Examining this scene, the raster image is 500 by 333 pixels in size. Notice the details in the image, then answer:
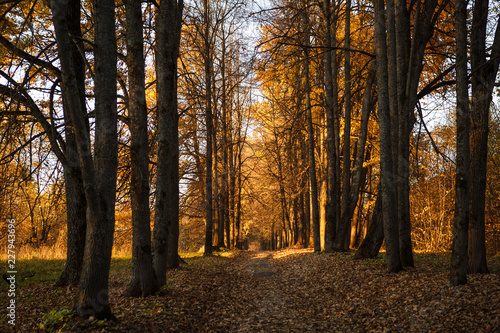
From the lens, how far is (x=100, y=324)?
4652mm

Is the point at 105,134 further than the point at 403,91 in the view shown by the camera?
No

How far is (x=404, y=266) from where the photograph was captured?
28.6ft

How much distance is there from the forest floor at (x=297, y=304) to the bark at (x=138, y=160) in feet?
1.56

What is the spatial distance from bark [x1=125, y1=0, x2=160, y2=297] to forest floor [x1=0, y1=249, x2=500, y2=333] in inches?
18.7

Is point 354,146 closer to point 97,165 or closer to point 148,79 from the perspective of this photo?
point 148,79

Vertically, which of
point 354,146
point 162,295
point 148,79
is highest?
point 148,79

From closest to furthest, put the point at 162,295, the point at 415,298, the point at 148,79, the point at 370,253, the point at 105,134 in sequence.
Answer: the point at 105,134, the point at 415,298, the point at 162,295, the point at 370,253, the point at 148,79

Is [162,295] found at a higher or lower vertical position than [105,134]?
lower

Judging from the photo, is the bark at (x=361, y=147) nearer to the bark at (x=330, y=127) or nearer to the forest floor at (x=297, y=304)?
the bark at (x=330, y=127)

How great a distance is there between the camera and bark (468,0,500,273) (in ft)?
23.2

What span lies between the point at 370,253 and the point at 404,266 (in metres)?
1.94

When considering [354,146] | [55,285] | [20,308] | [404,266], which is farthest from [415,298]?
[354,146]

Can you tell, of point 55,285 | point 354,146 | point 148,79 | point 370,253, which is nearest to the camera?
point 55,285

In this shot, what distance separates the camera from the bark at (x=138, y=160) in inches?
257
